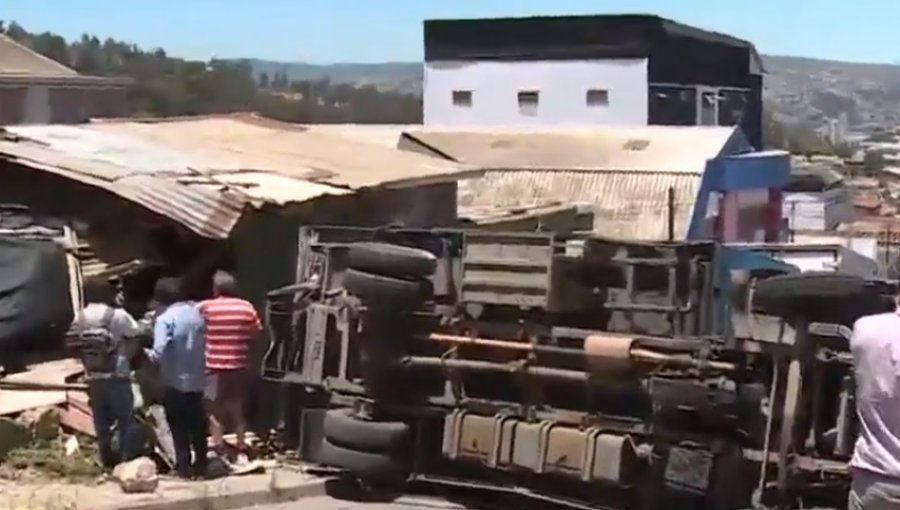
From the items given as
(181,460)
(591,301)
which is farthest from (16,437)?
(591,301)

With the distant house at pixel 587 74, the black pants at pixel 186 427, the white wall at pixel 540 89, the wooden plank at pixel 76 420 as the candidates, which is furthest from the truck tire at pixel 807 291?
the white wall at pixel 540 89

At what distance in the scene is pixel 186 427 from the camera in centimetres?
1220

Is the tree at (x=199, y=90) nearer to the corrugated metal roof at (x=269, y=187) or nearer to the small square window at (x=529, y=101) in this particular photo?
the small square window at (x=529, y=101)

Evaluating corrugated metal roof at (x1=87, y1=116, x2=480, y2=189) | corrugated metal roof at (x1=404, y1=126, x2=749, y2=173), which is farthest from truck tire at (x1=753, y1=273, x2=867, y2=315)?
corrugated metal roof at (x1=404, y1=126, x2=749, y2=173)

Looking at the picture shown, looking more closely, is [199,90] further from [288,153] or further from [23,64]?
[288,153]

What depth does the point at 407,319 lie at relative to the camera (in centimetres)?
1220

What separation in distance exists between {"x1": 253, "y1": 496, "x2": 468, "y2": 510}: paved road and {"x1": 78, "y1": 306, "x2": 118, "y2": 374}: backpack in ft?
4.92

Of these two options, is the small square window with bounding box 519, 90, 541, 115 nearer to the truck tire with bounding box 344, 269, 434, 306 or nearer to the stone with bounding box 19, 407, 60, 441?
the stone with bounding box 19, 407, 60, 441

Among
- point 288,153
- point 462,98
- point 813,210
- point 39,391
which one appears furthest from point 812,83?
point 39,391

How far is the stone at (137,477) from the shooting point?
1169 cm

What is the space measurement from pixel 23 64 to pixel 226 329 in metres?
42.9

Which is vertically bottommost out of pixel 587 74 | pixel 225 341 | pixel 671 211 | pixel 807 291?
pixel 671 211

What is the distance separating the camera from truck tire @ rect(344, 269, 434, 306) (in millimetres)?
12055

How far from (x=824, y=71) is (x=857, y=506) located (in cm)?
18305
